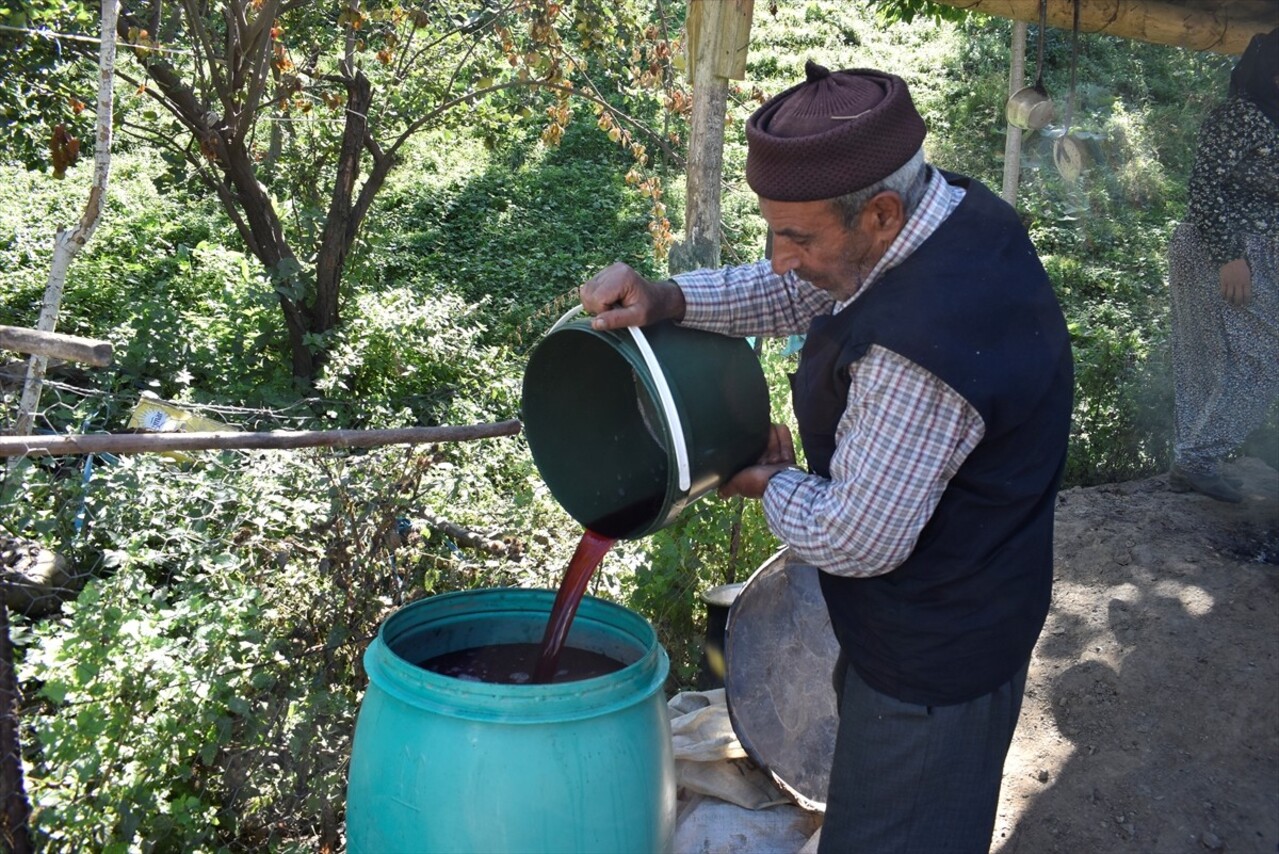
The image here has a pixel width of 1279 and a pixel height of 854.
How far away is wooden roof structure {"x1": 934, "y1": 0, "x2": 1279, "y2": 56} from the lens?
4.96 metres

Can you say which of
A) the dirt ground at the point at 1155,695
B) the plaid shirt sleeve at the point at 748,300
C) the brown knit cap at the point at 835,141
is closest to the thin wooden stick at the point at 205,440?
the plaid shirt sleeve at the point at 748,300

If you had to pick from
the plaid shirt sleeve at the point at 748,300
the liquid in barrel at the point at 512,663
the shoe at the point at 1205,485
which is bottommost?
the shoe at the point at 1205,485

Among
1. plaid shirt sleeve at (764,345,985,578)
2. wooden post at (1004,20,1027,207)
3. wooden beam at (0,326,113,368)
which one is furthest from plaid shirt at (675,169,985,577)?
wooden post at (1004,20,1027,207)

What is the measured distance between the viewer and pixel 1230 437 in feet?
16.0

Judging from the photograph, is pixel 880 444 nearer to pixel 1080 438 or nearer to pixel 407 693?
pixel 407 693

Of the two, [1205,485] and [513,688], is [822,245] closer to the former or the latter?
[513,688]

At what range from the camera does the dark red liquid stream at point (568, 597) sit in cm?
240

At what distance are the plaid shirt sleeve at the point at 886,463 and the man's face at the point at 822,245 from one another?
18 cm

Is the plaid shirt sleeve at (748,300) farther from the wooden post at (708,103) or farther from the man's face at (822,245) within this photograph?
the wooden post at (708,103)

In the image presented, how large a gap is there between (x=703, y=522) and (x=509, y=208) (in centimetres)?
697

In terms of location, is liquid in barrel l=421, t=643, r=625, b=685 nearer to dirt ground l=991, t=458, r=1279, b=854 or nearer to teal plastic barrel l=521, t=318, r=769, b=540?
teal plastic barrel l=521, t=318, r=769, b=540

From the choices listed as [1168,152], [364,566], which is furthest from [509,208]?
[364,566]

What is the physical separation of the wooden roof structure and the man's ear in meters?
3.51

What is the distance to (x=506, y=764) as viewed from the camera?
2082mm
